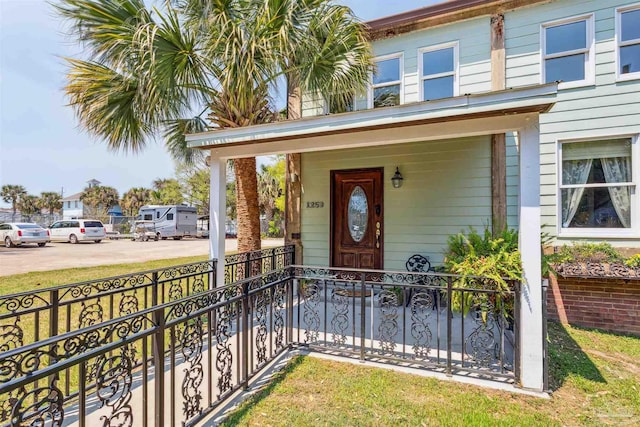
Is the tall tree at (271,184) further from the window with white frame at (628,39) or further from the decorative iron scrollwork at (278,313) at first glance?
the decorative iron scrollwork at (278,313)

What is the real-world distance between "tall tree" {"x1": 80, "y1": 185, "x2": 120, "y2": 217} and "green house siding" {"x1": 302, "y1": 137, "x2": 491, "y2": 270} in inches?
1473

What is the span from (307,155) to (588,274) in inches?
209

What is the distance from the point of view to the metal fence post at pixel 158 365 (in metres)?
1.98

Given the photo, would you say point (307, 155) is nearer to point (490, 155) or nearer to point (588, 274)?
point (490, 155)

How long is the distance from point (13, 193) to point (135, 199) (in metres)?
16.4

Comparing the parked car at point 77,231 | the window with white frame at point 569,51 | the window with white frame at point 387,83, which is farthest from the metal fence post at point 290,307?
the parked car at point 77,231

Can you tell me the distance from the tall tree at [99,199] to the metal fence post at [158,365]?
39545mm

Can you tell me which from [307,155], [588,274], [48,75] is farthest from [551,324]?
[48,75]

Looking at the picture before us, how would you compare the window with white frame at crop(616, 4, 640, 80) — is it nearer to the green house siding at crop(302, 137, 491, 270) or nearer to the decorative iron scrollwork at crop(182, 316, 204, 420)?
the green house siding at crop(302, 137, 491, 270)

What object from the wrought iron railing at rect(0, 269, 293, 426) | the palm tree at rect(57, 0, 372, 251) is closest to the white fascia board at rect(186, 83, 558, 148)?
the palm tree at rect(57, 0, 372, 251)

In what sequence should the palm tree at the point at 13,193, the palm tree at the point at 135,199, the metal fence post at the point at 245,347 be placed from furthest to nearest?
the palm tree at the point at 13,193 → the palm tree at the point at 135,199 → the metal fence post at the point at 245,347

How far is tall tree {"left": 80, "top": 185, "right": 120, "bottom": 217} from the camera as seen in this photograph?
3516 centimetres

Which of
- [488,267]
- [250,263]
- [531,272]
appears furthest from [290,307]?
[531,272]

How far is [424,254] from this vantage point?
605cm
